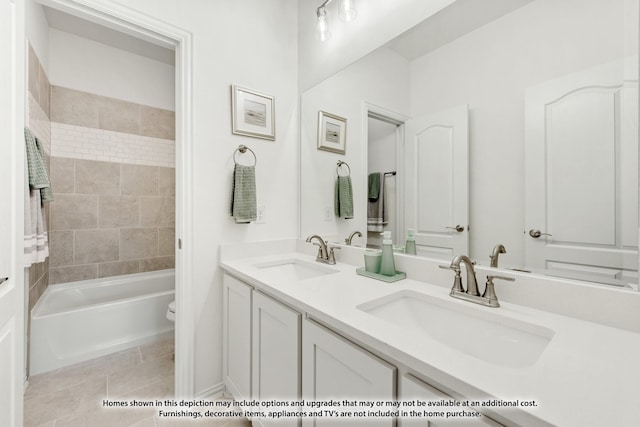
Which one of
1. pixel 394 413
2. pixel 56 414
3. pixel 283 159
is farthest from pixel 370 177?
pixel 56 414

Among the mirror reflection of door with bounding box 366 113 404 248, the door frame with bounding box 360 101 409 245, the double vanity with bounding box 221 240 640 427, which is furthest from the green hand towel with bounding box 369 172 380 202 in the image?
the double vanity with bounding box 221 240 640 427

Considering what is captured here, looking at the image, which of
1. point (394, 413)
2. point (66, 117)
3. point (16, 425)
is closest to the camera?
point (394, 413)

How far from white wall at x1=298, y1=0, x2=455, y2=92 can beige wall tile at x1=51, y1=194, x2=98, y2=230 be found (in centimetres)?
219

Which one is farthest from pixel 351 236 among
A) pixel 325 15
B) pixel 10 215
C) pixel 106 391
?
pixel 106 391

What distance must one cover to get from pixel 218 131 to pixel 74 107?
1809 mm

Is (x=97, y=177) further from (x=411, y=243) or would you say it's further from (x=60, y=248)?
(x=411, y=243)

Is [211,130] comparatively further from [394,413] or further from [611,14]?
[611,14]

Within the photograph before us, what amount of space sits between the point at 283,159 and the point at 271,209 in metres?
0.36

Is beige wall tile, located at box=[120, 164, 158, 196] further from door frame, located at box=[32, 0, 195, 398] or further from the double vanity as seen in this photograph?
the double vanity

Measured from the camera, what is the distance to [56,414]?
4.75 feet

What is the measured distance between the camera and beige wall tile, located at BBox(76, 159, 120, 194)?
2.39 m

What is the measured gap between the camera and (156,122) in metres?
2.79

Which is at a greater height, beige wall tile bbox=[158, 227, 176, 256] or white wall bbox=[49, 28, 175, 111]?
white wall bbox=[49, 28, 175, 111]

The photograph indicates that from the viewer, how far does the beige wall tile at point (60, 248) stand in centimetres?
227
